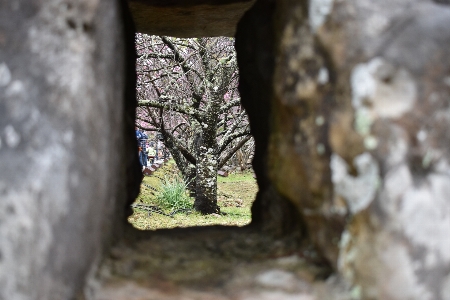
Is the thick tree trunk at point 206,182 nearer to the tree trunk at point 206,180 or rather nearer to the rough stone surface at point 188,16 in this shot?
the tree trunk at point 206,180

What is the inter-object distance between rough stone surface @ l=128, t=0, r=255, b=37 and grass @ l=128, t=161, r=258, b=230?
180 cm

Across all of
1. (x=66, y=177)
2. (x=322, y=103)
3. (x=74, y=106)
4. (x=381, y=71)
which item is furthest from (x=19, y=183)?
(x=381, y=71)

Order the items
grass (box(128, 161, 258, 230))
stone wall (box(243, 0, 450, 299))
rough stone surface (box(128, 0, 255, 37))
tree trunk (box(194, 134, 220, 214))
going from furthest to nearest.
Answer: tree trunk (box(194, 134, 220, 214))
grass (box(128, 161, 258, 230))
rough stone surface (box(128, 0, 255, 37))
stone wall (box(243, 0, 450, 299))

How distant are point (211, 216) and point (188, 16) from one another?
147 inches

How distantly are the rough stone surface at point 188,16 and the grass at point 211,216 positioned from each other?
1797mm

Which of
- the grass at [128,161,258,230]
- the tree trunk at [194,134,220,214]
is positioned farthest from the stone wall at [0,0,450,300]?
the tree trunk at [194,134,220,214]

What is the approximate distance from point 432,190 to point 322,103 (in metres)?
0.30

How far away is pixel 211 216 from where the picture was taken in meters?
5.29

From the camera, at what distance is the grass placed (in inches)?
181

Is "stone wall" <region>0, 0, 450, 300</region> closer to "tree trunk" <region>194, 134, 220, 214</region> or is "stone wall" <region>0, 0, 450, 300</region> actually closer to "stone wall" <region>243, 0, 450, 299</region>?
"stone wall" <region>243, 0, 450, 299</region>

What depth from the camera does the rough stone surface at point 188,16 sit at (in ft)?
5.31

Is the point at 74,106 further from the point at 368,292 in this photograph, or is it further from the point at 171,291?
the point at 368,292

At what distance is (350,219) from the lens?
942mm

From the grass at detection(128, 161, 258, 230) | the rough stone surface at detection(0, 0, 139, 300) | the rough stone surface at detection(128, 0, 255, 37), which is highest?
the rough stone surface at detection(128, 0, 255, 37)
